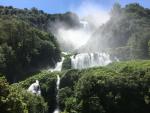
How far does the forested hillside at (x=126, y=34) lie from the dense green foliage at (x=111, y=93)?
4393 cm

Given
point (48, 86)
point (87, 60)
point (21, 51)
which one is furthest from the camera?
point (87, 60)

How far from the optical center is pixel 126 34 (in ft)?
546

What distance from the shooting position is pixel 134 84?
315 ft

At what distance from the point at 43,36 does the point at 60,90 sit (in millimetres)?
48013

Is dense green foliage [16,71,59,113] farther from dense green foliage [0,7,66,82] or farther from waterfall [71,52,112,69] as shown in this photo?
waterfall [71,52,112,69]

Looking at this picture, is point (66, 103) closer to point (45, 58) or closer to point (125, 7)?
point (45, 58)

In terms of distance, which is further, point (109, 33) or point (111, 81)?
point (109, 33)

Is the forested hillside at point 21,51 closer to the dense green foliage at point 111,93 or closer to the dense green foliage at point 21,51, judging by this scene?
the dense green foliage at point 21,51

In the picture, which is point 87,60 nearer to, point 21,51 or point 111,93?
point 21,51

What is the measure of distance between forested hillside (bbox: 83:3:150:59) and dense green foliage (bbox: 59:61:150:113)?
43932mm

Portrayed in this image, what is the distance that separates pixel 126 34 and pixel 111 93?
2953 inches

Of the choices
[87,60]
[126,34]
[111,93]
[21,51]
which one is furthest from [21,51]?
[126,34]

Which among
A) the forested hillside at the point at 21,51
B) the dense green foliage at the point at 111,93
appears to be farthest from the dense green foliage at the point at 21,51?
the dense green foliage at the point at 111,93

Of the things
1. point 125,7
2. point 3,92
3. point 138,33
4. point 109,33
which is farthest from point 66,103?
point 125,7
